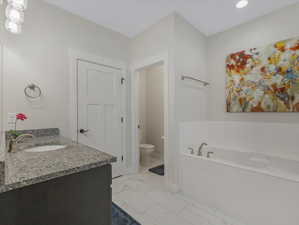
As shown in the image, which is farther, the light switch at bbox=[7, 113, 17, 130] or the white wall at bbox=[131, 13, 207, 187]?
the white wall at bbox=[131, 13, 207, 187]

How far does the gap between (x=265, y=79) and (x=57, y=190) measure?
107 inches

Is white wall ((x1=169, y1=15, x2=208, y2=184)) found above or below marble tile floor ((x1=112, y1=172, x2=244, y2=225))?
above

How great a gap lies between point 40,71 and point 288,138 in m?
3.35

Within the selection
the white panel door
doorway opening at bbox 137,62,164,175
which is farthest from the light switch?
doorway opening at bbox 137,62,164,175

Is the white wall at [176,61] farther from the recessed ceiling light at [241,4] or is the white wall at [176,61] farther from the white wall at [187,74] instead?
the recessed ceiling light at [241,4]

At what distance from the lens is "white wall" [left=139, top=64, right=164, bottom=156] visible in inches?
151

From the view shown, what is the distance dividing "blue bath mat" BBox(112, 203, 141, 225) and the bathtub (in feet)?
2.73

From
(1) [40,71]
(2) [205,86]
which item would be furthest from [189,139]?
(1) [40,71]

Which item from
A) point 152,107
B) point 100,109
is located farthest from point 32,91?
point 152,107

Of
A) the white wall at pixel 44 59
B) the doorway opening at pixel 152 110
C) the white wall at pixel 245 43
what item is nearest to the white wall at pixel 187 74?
the white wall at pixel 245 43

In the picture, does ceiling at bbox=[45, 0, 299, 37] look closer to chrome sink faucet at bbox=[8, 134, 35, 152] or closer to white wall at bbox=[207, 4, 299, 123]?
white wall at bbox=[207, 4, 299, 123]

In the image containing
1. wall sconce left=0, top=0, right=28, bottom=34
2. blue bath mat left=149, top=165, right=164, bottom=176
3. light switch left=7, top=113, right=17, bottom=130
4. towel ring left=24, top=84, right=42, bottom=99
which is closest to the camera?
wall sconce left=0, top=0, right=28, bottom=34

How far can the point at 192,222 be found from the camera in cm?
152

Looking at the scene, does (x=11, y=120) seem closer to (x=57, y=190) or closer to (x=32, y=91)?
(x=32, y=91)
